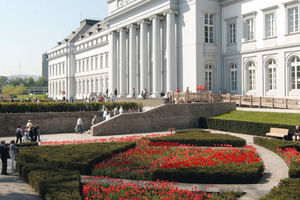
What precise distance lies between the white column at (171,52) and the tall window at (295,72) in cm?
1411

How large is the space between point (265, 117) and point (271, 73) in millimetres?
10780

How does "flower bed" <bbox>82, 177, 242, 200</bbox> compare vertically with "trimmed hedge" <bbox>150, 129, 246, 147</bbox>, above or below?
below

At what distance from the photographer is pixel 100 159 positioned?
48.0ft

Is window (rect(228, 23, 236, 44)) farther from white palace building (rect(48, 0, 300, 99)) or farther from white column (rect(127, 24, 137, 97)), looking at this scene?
white column (rect(127, 24, 137, 97))

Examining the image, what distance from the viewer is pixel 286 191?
9.23 meters

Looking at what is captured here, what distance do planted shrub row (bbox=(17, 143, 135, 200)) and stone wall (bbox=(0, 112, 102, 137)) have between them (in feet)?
43.1

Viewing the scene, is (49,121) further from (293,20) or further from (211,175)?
(293,20)

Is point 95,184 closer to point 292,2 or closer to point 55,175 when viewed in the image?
point 55,175

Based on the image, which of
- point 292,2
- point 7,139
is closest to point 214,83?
point 292,2

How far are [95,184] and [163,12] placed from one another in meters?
35.1

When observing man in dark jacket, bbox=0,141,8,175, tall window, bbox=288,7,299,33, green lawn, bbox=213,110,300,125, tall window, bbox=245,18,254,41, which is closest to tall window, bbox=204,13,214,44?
tall window, bbox=245,18,254,41

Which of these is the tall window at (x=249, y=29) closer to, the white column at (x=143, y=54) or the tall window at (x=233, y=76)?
the tall window at (x=233, y=76)

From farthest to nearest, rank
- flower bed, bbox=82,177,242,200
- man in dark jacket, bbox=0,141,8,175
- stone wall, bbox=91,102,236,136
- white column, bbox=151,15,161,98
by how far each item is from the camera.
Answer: white column, bbox=151,15,161,98 < stone wall, bbox=91,102,236,136 < man in dark jacket, bbox=0,141,8,175 < flower bed, bbox=82,177,242,200

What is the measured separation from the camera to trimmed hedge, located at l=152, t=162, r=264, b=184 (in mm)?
11578
